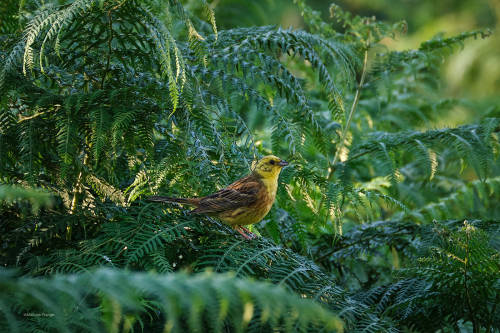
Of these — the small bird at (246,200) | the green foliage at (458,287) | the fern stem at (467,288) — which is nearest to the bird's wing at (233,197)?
the small bird at (246,200)

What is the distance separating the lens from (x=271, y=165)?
9.07ft

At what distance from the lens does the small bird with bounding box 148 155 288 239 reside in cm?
230

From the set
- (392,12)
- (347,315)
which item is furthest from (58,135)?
(392,12)

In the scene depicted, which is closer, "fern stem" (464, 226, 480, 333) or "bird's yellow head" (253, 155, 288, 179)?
"fern stem" (464, 226, 480, 333)

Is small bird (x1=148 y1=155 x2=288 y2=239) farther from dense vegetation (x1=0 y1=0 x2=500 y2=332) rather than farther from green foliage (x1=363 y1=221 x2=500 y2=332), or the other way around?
green foliage (x1=363 y1=221 x2=500 y2=332)

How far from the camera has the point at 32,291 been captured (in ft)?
3.70

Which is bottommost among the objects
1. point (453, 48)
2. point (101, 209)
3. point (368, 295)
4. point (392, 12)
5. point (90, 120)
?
point (368, 295)

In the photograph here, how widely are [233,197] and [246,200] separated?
9cm

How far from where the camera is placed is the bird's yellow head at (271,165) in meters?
2.71

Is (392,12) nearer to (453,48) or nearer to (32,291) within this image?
(453,48)

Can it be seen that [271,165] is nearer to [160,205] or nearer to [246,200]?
[246,200]

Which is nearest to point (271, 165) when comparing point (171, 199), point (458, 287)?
point (171, 199)

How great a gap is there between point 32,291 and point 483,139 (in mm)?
2787

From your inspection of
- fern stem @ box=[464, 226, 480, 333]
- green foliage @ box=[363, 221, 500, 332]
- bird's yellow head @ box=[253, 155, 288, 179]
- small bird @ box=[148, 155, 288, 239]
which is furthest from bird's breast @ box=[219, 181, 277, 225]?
fern stem @ box=[464, 226, 480, 333]
